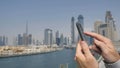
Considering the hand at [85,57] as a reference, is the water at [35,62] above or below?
below

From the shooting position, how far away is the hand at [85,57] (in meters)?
0.82

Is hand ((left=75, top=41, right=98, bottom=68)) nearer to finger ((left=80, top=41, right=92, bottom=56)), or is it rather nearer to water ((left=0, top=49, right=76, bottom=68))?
finger ((left=80, top=41, right=92, bottom=56))

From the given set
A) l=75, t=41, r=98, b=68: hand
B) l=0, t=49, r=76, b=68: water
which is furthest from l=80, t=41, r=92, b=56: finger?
l=0, t=49, r=76, b=68: water

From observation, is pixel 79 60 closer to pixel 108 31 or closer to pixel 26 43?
pixel 108 31

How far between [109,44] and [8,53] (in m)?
73.5

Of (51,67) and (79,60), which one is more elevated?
(79,60)

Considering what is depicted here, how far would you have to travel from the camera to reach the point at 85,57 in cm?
83

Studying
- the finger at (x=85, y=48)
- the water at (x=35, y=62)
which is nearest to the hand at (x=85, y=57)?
the finger at (x=85, y=48)

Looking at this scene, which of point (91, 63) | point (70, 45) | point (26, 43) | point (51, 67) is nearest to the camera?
point (91, 63)

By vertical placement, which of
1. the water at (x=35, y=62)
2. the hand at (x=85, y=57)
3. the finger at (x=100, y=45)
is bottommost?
the water at (x=35, y=62)

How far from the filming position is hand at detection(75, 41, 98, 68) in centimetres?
82

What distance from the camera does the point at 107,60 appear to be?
87cm

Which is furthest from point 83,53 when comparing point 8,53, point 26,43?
point 26,43

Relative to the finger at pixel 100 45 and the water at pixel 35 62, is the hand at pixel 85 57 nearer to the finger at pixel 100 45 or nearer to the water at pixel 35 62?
the finger at pixel 100 45
